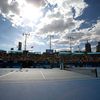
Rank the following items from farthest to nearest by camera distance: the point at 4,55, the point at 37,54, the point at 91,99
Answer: the point at 37,54 → the point at 4,55 → the point at 91,99

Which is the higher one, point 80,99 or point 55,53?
point 55,53

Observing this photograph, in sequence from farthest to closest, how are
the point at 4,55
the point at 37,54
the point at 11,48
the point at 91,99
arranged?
the point at 37,54 → the point at 4,55 → the point at 11,48 → the point at 91,99

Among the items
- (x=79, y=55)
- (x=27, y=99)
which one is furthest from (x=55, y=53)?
(x=27, y=99)

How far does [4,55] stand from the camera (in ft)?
460

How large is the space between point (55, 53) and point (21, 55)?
21920mm

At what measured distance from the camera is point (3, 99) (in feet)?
35.9

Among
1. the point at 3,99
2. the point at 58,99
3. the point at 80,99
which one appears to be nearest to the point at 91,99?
the point at 80,99

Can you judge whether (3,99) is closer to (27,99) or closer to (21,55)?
(27,99)

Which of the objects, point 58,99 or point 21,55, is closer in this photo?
point 58,99

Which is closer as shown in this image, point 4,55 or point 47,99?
point 47,99

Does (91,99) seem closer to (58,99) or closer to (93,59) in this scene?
(58,99)

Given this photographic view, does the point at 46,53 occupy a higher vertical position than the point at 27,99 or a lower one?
higher

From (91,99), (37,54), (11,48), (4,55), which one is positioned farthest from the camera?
(37,54)

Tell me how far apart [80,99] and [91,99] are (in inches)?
20.9
